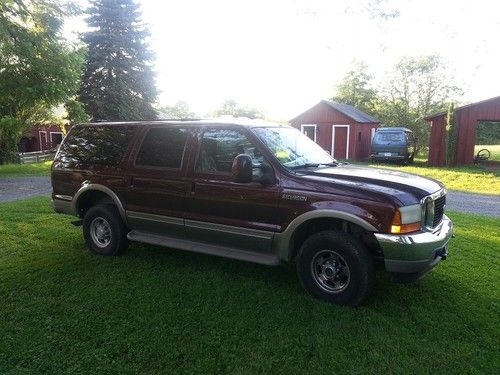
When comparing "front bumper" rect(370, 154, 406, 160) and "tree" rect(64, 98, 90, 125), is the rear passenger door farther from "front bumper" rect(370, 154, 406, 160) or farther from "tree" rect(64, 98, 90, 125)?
"front bumper" rect(370, 154, 406, 160)

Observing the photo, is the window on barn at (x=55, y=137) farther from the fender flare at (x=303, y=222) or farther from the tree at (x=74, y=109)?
the fender flare at (x=303, y=222)

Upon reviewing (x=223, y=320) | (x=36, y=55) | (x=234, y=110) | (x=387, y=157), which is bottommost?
(x=223, y=320)

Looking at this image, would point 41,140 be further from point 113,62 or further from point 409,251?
point 409,251

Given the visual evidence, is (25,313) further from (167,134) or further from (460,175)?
(460,175)

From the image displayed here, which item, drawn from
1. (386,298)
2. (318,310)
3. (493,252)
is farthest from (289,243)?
(493,252)

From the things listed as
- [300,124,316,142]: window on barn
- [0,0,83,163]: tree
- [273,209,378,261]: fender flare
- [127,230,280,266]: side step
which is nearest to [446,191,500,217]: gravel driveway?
[273,209,378,261]: fender flare

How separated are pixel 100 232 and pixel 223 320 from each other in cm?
291

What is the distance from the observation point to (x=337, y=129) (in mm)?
27578

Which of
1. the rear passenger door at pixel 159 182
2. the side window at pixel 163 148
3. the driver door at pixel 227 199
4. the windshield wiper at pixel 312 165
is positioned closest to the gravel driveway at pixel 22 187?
the rear passenger door at pixel 159 182

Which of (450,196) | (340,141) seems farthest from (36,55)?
(340,141)

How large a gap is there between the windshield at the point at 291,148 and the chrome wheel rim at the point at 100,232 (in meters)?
2.77

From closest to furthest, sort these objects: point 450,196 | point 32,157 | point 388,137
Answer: point 450,196
point 388,137
point 32,157

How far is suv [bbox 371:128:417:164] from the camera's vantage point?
22.7m

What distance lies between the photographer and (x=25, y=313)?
4.16 m
